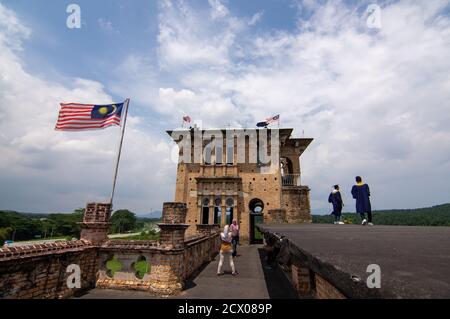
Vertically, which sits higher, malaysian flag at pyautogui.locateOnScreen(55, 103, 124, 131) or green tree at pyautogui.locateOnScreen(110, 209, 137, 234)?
malaysian flag at pyautogui.locateOnScreen(55, 103, 124, 131)

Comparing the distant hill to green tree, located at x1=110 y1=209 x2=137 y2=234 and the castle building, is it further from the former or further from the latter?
green tree, located at x1=110 y1=209 x2=137 y2=234

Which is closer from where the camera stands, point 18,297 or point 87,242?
point 18,297

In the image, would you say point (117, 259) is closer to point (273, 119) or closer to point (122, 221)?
point (273, 119)

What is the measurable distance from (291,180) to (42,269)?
24.1 m

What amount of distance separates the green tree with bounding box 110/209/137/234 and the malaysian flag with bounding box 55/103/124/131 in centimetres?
10579

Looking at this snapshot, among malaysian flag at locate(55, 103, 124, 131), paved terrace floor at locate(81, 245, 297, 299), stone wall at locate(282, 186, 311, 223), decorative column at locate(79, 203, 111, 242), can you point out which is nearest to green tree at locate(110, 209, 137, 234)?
stone wall at locate(282, 186, 311, 223)

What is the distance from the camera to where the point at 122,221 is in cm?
10688

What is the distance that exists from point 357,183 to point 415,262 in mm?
8387

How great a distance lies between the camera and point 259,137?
26.0m

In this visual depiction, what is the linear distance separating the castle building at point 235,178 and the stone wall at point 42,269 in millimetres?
16565

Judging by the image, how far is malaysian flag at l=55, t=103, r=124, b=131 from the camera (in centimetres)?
1028

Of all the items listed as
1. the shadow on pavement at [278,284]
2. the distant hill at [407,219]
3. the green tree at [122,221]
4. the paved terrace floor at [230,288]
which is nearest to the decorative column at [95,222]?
the paved terrace floor at [230,288]
